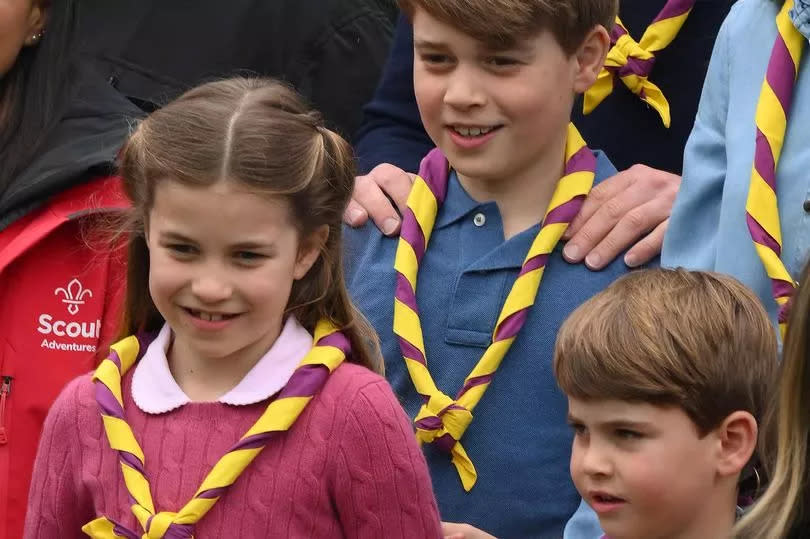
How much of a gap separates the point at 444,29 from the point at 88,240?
108 cm

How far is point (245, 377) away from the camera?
351 cm

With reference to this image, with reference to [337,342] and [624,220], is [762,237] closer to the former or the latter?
[624,220]

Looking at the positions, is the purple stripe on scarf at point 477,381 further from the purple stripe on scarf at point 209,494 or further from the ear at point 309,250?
the purple stripe on scarf at point 209,494

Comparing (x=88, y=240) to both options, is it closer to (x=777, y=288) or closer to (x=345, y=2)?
(x=345, y=2)

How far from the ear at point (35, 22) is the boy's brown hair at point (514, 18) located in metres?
1.19

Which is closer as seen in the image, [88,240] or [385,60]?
[88,240]

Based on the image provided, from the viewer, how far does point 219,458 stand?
3422 mm

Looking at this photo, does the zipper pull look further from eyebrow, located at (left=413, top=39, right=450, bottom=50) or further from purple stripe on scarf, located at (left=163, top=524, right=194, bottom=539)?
eyebrow, located at (left=413, top=39, right=450, bottom=50)

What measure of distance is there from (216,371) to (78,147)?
104cm

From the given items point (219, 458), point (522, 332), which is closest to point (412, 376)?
point (522, 332)

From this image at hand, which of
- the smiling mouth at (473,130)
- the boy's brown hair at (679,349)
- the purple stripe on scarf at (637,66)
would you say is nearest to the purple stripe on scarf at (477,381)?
the boy's brown hair at (679,349)

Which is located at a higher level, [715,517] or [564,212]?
[564,212]

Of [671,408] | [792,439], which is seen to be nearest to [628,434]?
[671,408]

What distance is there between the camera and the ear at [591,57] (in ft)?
12.9
